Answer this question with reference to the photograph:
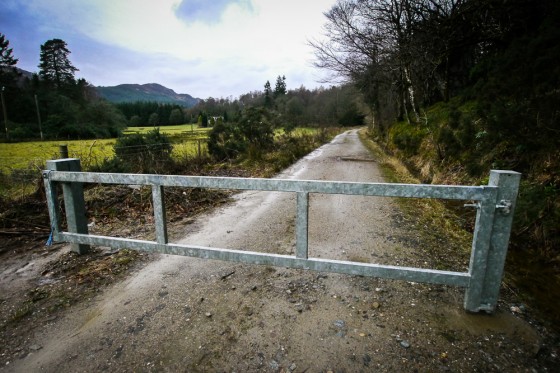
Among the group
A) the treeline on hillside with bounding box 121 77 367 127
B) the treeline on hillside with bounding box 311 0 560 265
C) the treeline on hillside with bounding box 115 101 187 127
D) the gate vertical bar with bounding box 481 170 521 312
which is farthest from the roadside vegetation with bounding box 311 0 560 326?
the treeline on hillside with bounding box 115 101 187 127

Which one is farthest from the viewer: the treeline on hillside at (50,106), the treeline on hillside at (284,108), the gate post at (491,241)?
the treeline on hillside at (284,108)

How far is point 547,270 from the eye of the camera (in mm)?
3869

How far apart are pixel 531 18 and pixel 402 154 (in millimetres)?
7093

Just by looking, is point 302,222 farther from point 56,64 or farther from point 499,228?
point 56,64

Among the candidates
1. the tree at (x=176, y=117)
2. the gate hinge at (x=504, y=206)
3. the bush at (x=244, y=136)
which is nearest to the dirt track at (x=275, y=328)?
the gate hinge at (x=504, y=206)

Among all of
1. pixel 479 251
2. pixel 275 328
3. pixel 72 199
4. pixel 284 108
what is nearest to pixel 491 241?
pixel 479 251

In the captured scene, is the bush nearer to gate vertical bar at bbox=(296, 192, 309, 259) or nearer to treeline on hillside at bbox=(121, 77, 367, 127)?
treeline on hillside at bbox=(121, 77, 367, 127)

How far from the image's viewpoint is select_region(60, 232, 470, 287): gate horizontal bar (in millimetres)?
2514

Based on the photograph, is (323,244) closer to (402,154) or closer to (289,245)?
(289,245)

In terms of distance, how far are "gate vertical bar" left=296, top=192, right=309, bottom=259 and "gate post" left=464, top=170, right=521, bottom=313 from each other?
141cm

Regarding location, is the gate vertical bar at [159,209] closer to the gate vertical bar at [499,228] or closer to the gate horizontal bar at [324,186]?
the gate horizontal bar at [324,186]

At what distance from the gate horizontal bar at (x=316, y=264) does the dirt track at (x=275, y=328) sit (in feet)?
1.36

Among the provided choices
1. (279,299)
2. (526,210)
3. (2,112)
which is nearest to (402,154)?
(526,210)

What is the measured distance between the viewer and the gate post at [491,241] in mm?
2285
